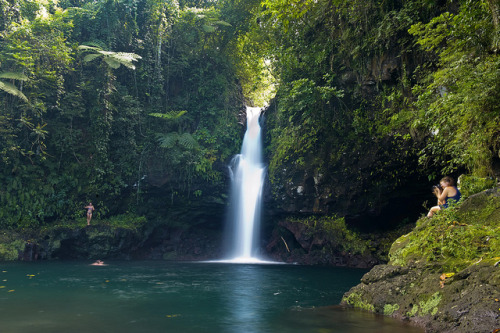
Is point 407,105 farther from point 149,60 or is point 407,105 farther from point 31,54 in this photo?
point 31,54

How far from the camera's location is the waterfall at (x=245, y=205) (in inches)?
712

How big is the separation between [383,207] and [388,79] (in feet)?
18.0

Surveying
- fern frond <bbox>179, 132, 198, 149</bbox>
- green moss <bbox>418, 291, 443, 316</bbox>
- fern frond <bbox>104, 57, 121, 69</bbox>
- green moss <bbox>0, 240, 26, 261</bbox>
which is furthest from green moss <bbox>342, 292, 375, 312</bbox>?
fern frond <bbox>104, 57, 121, 69</bbox>

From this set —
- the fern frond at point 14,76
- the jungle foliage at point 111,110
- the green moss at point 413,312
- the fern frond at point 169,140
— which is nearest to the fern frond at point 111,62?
the jungle foliage at point 111,110

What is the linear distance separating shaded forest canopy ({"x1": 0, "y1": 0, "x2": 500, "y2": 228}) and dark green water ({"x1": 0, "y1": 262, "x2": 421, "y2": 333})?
5.31m

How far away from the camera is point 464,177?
27.7 feet

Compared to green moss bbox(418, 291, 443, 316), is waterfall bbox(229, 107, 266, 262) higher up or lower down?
higher up

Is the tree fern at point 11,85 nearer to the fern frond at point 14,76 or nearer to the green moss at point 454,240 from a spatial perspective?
the fern frond at point 14,76

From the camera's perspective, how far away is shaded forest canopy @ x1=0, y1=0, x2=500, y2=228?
46.2 ft

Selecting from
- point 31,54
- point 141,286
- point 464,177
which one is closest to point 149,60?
point 31,54

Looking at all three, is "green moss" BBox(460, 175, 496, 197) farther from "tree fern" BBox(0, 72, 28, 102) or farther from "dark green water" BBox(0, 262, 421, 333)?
"tree fern" BBox(0, 72, 28, 102)

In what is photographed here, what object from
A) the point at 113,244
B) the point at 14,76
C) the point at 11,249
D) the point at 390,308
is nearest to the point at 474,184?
the point at 390,308

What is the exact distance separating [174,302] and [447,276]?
5151 millimetres

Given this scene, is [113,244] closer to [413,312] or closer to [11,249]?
[11,249]
